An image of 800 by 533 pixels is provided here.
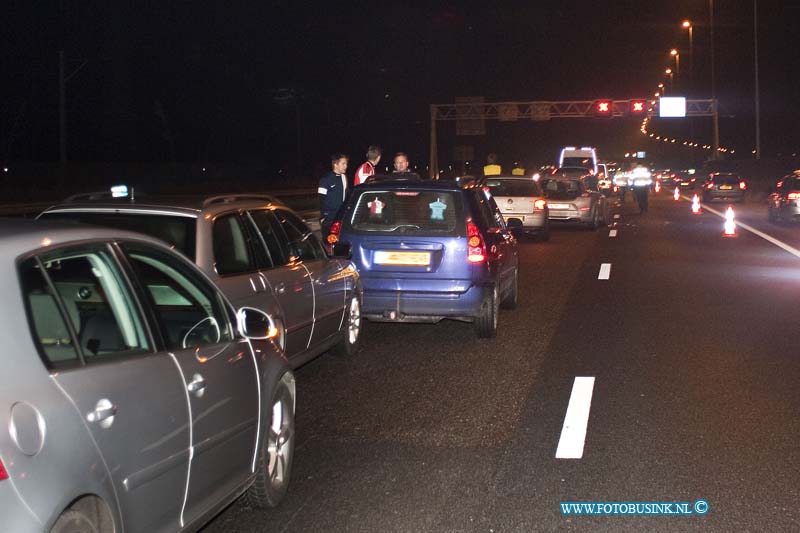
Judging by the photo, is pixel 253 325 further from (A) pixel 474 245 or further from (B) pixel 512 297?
(B) pixel 512 297

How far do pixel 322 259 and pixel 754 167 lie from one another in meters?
51.0

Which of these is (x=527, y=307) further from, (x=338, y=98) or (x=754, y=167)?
(x=338, y=98)

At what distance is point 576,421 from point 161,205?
3.20 metres

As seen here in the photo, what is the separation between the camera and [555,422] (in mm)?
7027

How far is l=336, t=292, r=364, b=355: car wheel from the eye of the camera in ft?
30.7

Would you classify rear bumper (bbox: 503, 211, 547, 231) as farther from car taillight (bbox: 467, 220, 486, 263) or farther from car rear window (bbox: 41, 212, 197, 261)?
car rear window (bbox: 41, 212, 197, 261)

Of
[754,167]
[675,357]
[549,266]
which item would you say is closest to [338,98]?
[754,167]

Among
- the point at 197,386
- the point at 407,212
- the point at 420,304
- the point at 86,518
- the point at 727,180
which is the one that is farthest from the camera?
the point at 727,180

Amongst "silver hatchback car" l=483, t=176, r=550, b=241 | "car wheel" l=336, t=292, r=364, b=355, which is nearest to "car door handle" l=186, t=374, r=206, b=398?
"car wheel" l=336, t=292, r=364, b=355

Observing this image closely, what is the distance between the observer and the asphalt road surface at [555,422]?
5.30m

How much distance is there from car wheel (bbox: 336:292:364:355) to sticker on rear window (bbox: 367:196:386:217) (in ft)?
3.58

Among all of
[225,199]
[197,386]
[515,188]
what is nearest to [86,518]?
[197,386]

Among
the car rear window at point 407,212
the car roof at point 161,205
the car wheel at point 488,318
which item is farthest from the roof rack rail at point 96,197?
→ the car wheel at point 488,318

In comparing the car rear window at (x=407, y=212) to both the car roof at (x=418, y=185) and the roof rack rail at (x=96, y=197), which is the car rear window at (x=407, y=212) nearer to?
the car roof at (x=418, y=185)
